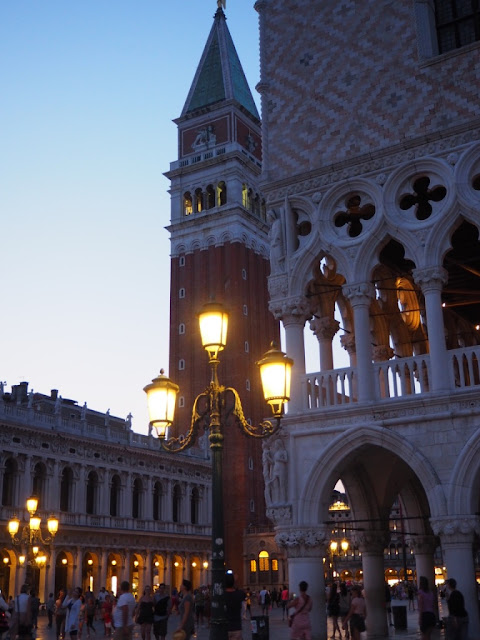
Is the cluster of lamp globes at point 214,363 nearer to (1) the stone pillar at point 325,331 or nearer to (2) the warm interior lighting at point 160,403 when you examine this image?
(2) the warm interior lighting at point 160,403

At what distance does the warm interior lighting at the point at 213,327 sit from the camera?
9680 mm

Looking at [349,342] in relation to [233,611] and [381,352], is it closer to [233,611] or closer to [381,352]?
[381,352]

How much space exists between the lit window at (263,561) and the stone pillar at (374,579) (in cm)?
4089

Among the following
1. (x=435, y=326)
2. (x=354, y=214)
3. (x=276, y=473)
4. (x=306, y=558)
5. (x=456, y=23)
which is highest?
(x=456, y=23)

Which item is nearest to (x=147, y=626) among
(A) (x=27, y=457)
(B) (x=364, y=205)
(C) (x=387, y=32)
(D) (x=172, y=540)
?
(B) (x=364, y=205)

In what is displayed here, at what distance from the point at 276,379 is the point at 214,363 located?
77 centimetres

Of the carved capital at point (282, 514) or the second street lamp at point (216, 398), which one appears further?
the carved capital at point (282, 514)

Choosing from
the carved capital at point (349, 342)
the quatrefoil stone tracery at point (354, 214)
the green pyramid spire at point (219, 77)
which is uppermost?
the green pyramid spire at point (219, 77)

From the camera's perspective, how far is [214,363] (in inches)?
382

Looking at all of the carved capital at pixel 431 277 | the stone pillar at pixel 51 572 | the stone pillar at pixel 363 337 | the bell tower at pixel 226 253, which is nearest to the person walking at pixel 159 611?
the stone pillar at pixel 363 337

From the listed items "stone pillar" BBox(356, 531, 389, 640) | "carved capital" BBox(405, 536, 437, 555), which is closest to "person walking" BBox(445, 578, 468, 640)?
"stone pillar" BBox(356, 531, 389, 640)

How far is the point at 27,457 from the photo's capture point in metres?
42.6

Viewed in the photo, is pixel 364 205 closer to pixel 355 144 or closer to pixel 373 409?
pixel 355 144

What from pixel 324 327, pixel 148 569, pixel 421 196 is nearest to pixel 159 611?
pixel 324 327
